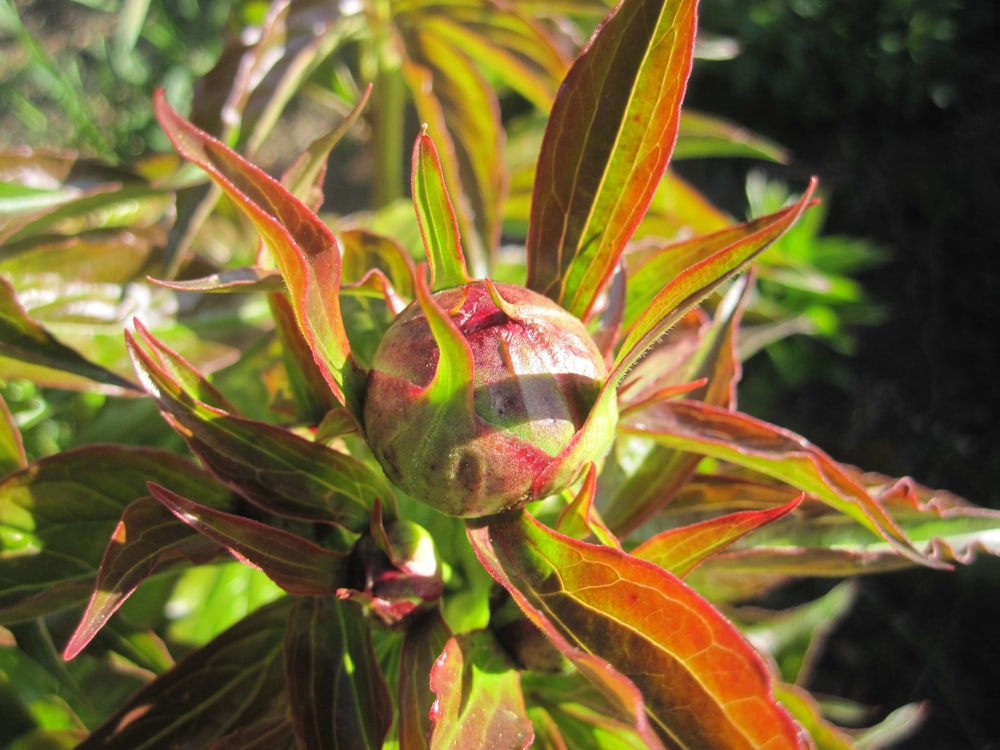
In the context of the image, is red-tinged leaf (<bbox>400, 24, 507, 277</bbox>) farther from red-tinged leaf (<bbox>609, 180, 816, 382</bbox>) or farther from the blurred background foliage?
the blurred background foliage

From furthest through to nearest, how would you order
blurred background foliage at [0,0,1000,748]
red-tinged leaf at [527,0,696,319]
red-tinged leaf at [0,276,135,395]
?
1. blurred background foliage at [0,0,1000,748]
2. red-tinged leaf at [0,276,135,395]
3. red-tinged leaf at [527,0,696,319]

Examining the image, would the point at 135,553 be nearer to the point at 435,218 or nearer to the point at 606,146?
the point at 435,218

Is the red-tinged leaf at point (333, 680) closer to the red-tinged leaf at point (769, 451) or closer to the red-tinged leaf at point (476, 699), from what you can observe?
the red-tinged leaf at point (476, 699)

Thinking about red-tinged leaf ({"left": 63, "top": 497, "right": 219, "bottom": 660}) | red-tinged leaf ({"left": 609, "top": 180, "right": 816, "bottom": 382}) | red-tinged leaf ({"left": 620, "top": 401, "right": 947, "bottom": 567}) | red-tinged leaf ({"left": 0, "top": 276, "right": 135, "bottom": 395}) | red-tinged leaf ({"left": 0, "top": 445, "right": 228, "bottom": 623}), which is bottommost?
red-tinged leaf ({"left": 0, "top": 445, "right": 228, "bottom": 623})

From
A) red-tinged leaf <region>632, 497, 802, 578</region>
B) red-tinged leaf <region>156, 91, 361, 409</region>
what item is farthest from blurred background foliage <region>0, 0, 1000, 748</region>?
red-tinged leaf <region>632, 497, 802, 578</region>

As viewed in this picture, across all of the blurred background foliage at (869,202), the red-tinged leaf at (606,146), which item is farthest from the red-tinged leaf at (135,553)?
the blurred background foliage at (869,202)

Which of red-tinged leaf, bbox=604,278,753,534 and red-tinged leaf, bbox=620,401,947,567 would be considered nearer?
red-tinged leaf, bbox=620,401,947,567

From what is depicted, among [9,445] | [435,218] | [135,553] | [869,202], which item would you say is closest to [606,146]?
[435,218]
